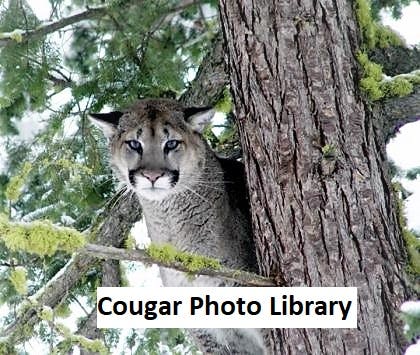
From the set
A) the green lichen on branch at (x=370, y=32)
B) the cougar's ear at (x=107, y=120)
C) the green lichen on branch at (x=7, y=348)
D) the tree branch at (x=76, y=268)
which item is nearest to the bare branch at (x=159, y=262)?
the tree branch at (x=76, y=268)

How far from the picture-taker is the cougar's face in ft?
16.6

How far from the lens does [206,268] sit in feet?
13.0

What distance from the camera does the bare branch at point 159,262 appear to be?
354 cm

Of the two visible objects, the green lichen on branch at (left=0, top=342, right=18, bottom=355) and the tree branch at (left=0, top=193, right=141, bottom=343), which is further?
the tree branch at (left=0, top=193, right=141, bottom=343)

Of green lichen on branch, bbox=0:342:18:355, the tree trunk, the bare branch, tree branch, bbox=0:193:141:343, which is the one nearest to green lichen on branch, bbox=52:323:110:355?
tree branch, bbox=0:193:141:343

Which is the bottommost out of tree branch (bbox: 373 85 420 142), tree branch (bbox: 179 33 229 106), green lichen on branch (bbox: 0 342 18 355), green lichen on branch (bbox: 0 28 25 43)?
green lichen on branch (bbox: 0 342 18 355)

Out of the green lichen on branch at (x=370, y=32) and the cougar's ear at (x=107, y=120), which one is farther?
the cougar's ear at (x=107, y=120)

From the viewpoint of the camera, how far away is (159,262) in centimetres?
378

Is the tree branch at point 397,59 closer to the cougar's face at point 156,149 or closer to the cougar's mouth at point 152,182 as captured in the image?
the cougar's face at point 156,149

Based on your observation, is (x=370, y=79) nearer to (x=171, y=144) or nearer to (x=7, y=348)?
(x=171, y=144)

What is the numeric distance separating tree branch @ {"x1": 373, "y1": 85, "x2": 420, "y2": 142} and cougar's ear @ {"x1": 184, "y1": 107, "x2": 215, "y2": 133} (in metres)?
1.33

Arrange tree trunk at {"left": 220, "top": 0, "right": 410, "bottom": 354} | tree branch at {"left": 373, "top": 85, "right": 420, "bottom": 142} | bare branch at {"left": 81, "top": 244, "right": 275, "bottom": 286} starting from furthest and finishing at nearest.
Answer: tree branch at {"left": 373, "top": 85, "right": 420, "bottom": 142}
tree trunk at {"left": 220, "top": 0, "right": 410, "bottom": 354}
bare branch at {"left": 81, "top": 244, "right": 275, "bottom": 286}

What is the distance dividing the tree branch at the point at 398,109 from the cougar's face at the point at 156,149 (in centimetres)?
141

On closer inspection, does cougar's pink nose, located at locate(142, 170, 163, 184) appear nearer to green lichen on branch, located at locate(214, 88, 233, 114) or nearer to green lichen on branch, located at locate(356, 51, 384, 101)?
green lichen on branch, located at locate(214, 88, 233, 114)
